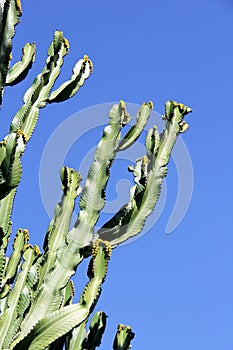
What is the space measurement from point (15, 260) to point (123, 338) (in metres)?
0.85

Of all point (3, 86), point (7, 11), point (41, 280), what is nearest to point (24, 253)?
point (41, 280)

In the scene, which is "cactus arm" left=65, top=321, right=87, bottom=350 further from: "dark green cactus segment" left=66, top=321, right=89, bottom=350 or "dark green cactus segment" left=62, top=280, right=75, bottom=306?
"dark green cactus segment" left=62, top=280, right=75, bottom=306

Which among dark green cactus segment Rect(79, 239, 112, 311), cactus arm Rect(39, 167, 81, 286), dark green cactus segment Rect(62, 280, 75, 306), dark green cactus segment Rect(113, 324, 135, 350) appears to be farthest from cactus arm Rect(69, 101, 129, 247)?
dark green cactus segment Rect(113, 324, 135, 350)

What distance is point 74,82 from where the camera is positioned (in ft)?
15.2

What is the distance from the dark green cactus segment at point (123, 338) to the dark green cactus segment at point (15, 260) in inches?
30.0

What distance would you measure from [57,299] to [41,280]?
0.25 m

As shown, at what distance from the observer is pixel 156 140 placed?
4.04 m

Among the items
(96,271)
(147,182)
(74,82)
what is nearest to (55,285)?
(96,271)

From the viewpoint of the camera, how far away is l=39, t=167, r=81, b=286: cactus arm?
383 cm

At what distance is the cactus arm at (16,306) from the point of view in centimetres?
363

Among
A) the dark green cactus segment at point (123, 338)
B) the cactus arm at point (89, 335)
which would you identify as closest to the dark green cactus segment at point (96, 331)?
the cactus arm at point (89, 335)

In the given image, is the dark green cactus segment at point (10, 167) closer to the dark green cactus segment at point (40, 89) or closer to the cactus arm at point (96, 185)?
the cactus arm at point (96, 185)

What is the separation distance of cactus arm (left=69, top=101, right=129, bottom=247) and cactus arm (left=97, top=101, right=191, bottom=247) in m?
0.15

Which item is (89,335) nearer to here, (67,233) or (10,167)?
(67,233)
